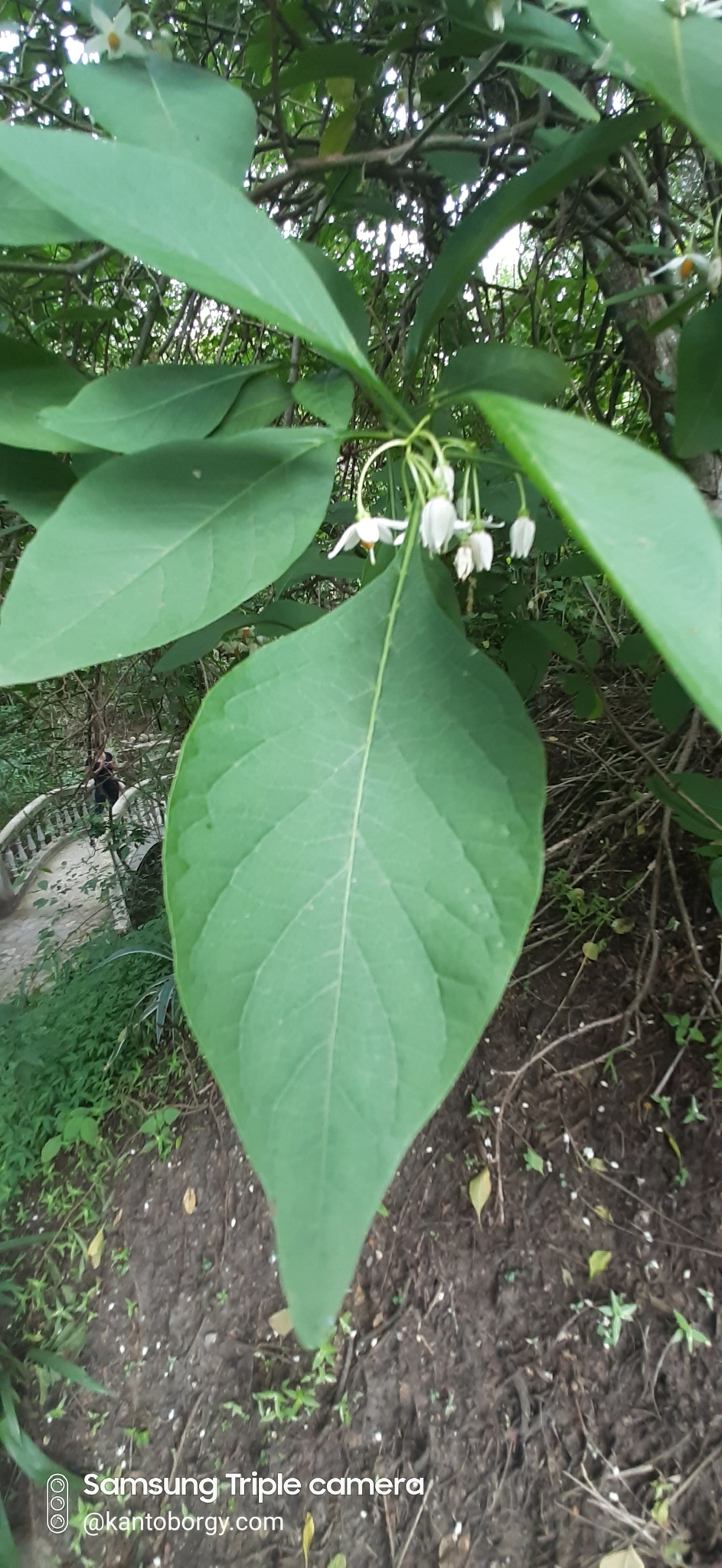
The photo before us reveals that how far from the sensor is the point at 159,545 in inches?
12.8

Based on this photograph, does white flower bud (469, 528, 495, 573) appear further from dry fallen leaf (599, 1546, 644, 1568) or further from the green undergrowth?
the green undergrowth

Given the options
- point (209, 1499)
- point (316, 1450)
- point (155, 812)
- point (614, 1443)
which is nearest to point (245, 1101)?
point (614, 1443)

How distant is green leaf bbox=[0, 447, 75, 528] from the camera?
39cm

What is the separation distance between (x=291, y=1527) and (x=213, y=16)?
6.36ft

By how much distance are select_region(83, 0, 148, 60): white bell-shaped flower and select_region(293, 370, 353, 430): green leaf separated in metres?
0.22

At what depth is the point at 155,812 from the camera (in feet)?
7.74

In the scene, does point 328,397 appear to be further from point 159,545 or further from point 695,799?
point 695,799

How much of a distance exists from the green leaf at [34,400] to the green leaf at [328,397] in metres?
0.12

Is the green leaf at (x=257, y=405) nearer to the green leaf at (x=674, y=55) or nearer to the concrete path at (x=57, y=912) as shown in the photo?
the green leaf at (x=674, y=55)

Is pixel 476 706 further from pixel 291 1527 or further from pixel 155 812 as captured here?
pixel 155 812

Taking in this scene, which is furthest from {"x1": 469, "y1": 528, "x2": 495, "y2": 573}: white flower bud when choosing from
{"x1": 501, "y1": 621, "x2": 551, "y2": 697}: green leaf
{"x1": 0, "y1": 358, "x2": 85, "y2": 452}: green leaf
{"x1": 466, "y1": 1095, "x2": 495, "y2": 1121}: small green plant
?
{"x1": 466, "y1": 1095, "x2": 495, "y2": 1121}: small green plant

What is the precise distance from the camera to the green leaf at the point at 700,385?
1.36 feet

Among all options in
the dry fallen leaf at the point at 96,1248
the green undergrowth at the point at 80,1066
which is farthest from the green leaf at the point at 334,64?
the dry fallen leaf at the point at 96,1248

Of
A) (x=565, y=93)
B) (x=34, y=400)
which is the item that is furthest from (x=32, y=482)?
(x=565, y=93)
